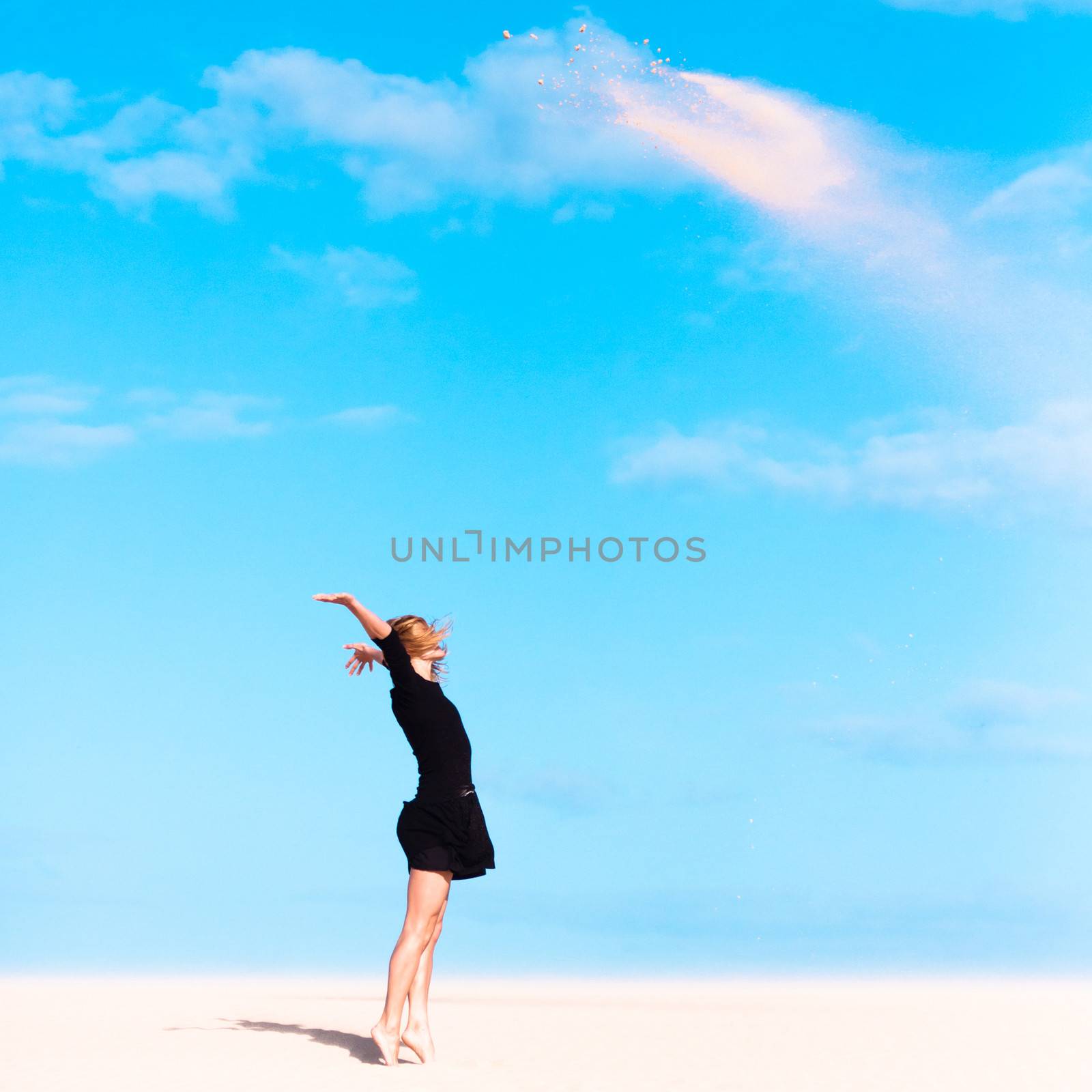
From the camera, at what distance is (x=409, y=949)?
773cm

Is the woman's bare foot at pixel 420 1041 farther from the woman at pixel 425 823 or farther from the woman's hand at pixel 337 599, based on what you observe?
the woman's hand at pixel 337 599

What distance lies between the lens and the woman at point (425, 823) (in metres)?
7.77

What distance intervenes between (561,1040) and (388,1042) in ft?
6.58

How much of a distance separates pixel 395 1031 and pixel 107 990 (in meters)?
6.02

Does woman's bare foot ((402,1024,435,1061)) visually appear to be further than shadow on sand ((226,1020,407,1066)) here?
No

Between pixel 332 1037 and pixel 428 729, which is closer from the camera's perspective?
pixel 428 729

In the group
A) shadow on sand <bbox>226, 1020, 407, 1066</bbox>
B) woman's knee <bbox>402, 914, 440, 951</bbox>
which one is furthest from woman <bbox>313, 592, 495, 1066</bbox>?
shadow on sand <bbox>226, 1020, 407, 1066</bbox>

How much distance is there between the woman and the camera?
7.77 meters

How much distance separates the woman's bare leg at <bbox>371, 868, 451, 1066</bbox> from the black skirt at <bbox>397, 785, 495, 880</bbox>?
0.09m

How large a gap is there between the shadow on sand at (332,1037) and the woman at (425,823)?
38 cm

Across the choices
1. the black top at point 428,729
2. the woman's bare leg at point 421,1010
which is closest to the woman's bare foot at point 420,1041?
the woman's bare leg at point 421,1010

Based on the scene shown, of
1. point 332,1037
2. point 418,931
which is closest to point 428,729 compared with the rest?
point 418,931

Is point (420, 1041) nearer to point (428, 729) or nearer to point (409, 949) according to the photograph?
point (409, 949)

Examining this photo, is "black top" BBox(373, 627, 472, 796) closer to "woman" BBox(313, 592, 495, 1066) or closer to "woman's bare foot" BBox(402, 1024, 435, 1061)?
"woman" BBox(313, 592, 495, 1066)
